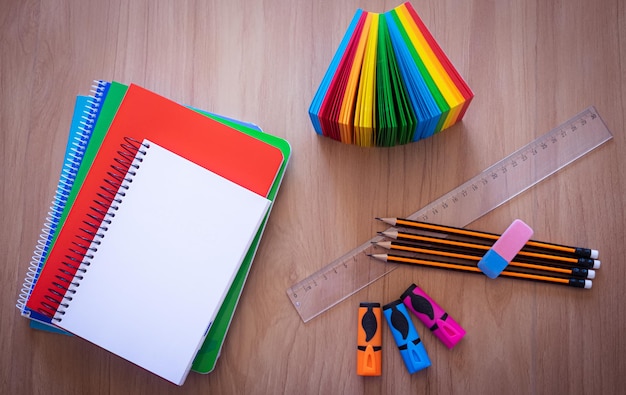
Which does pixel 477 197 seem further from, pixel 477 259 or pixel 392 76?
pixel 392 76

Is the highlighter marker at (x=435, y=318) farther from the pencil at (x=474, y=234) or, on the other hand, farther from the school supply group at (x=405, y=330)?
the pencil at (x=474, y=234)

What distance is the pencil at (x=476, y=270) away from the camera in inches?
42.3

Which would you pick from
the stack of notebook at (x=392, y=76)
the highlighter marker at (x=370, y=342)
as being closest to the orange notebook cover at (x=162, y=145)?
the stack of notebook at (x=392, y=76)

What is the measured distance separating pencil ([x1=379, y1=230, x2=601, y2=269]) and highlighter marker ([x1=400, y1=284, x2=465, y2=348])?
0.11 meters

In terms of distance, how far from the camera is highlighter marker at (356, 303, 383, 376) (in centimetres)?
106

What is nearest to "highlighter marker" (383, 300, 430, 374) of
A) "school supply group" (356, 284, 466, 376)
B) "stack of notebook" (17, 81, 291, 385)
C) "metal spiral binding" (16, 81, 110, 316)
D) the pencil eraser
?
"school supply group" (356, 284, 466, 376)

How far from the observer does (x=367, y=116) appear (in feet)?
3.16

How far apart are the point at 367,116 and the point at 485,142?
1.03 ft

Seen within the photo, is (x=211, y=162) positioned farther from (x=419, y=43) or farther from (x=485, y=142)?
(x=485, y=142)

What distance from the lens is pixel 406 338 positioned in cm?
106

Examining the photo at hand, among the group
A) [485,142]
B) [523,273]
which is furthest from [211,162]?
[523,273]

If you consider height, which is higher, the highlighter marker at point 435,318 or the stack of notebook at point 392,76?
the stack of notebook at point 392,76

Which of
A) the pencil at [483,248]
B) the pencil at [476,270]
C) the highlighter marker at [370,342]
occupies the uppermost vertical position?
the pencil at [483,248]

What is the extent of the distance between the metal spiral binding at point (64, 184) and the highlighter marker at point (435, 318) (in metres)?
0.78
